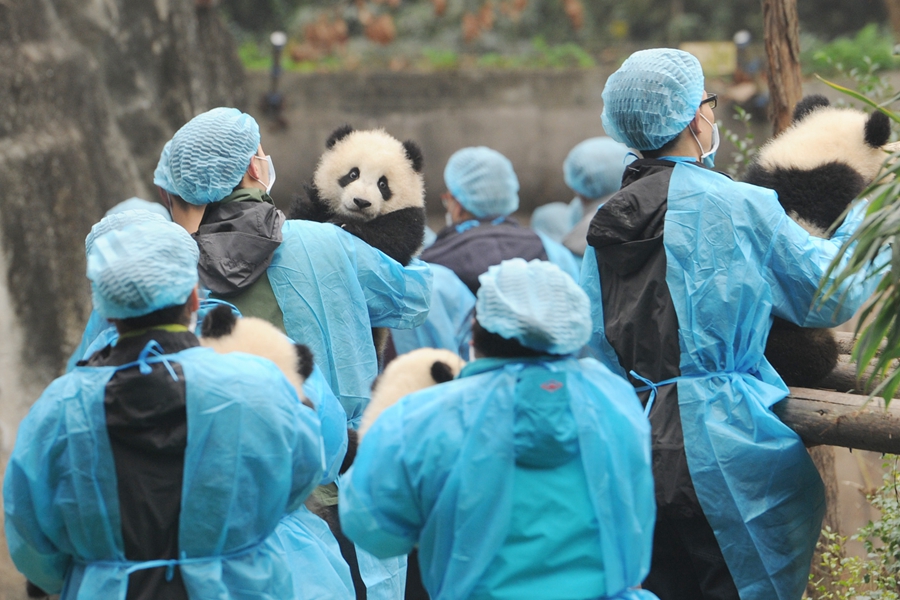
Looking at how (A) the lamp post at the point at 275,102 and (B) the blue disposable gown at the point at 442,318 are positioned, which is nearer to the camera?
(B) the blue disposable gown at the point at 442,318

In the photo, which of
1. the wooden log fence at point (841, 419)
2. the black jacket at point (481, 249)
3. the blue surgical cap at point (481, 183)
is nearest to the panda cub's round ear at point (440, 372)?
the wooden log fence at point (841, 419)

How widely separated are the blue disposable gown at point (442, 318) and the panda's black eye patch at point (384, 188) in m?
1.21

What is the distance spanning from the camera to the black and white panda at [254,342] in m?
2.08

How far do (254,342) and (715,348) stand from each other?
1.21 m

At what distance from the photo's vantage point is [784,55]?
3.61 m

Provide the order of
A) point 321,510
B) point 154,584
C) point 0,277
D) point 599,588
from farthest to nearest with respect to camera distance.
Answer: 1. point 0,277
2. point 321,510
3. point 154,584
4. point 599,588

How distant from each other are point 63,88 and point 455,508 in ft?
14.9

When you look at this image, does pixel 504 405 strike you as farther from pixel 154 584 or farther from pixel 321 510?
pixel 321 510

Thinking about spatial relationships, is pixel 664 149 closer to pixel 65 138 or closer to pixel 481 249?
pixel 481 249

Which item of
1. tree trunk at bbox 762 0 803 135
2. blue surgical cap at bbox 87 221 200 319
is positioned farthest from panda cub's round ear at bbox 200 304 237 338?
tree trunk at bbox 762 0 803 135

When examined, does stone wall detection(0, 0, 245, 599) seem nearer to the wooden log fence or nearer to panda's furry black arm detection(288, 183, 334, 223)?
panda's furry black arm detection(288, 183, 334, 223)

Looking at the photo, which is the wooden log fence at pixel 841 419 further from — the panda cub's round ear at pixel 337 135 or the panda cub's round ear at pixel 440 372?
the panda cub's round ear at pixel 337 135

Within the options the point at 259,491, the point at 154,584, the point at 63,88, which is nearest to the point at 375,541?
the point at 259,491

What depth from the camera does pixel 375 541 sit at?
5.78ft
